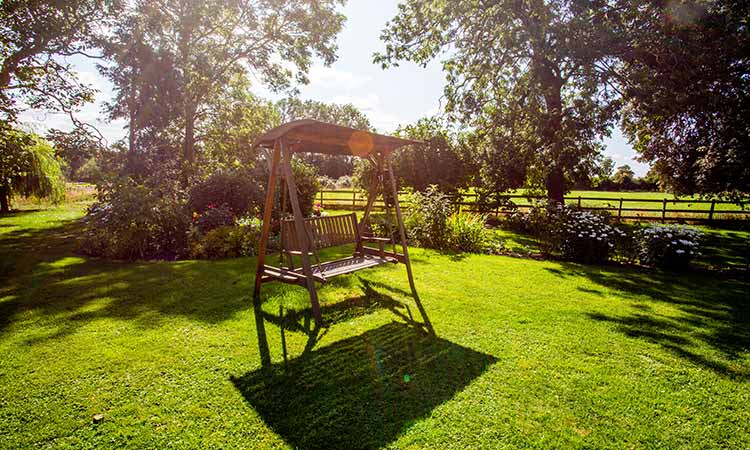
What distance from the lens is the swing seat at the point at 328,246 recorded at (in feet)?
17.9

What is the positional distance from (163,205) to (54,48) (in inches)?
369

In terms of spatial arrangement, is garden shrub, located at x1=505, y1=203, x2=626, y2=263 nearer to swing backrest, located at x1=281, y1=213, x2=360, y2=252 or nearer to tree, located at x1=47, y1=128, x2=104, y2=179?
swing backrest, located at x1=281, y1=213, x2=360, y2=252

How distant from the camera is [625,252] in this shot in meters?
9.08

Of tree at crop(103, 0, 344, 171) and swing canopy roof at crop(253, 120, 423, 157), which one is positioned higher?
tree at crop(103, 0, 344, 171)

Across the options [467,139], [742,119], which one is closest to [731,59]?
[742,119]

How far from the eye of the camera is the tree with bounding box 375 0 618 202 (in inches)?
404

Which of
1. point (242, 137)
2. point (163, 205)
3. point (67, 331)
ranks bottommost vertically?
point (67, 331)

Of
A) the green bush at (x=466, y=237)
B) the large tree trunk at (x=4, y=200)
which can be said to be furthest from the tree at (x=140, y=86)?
the green bush at (x=466, y=237)

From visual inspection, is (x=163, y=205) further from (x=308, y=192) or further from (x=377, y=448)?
(x=377, y=448)

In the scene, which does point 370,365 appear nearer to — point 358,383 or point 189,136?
point 358,383

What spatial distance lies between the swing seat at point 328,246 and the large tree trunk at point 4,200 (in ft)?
62.5

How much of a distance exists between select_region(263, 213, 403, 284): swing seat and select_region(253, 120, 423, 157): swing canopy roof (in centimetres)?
133

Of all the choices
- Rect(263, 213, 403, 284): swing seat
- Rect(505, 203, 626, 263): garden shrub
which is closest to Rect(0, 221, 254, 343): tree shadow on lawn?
Rect(263, 213, 403, 284): swing seat

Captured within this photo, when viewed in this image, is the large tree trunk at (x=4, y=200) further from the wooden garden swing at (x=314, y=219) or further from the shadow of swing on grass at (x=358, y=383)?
the shadow of swing on grass at (x=358, y=383)
